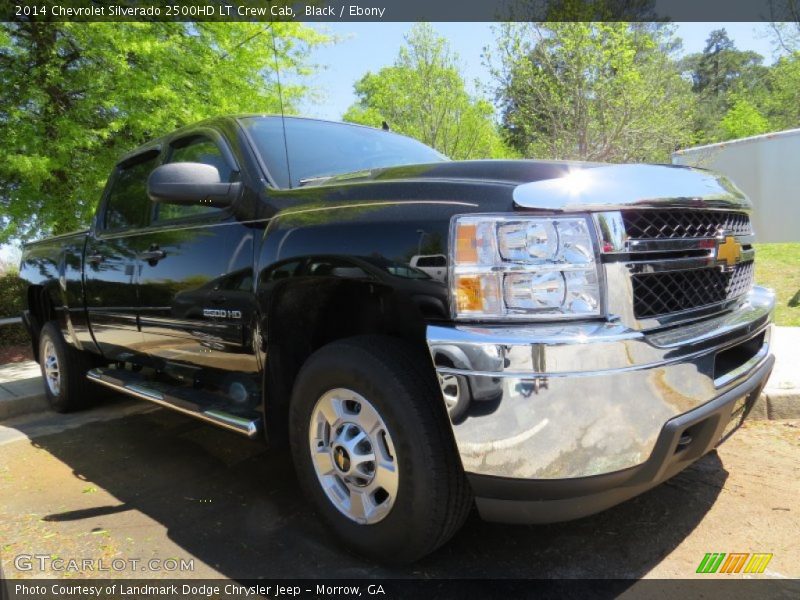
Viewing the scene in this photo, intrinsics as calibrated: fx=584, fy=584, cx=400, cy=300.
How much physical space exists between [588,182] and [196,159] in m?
2.52

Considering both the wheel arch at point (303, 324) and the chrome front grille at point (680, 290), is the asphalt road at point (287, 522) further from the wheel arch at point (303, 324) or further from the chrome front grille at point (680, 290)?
the chrome front grille at point (680, 290)

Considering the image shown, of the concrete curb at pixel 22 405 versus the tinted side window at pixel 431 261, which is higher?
the tinted side window at pixel 431 261

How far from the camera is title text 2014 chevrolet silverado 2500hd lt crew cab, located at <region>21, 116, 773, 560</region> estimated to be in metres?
1.83

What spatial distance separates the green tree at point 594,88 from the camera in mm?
9786

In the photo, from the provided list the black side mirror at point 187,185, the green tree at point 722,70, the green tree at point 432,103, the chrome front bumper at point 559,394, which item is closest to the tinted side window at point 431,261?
the chrome front bumper at point 559,394

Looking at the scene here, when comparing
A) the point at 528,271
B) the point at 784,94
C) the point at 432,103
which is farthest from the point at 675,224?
the point at 784,94

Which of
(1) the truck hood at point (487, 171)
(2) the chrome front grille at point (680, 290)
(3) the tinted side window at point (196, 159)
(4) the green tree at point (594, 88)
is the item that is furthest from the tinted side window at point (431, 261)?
(4) the green tree at point (594, 88)

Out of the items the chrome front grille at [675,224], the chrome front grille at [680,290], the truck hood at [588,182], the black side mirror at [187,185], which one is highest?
the black side mirror at [187,185]

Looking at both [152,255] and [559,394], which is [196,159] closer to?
[152,255]

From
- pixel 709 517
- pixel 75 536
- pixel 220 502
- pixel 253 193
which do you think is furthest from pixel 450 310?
pixel 75 536

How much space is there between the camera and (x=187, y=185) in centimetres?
276

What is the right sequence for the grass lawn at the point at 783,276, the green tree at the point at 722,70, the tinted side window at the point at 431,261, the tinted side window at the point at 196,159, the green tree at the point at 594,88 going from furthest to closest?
1. the green tree at the point at 722,70
2. the green tree at the point at 594,88
3. the grass lawn at the point at 783,276
4. the tinted side window at the point at 196,159
5. the tinted side window at the point at 431,261

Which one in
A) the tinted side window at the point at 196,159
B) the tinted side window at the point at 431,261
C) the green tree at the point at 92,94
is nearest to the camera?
the tinted side window at the point at 431,261

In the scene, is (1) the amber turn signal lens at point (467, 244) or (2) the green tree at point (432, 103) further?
(2) the green tree at point (432, 103)
